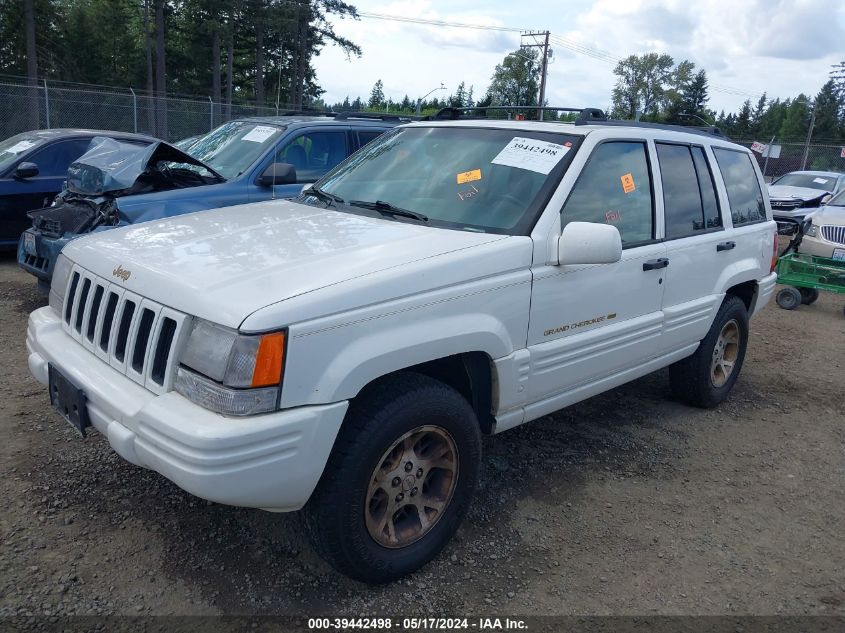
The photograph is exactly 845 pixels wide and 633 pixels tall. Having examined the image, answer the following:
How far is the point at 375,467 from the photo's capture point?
2.66m

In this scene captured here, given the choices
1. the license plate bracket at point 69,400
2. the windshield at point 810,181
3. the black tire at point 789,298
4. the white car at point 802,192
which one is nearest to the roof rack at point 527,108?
the license plate bracket at point 69,400

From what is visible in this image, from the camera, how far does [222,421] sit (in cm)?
230

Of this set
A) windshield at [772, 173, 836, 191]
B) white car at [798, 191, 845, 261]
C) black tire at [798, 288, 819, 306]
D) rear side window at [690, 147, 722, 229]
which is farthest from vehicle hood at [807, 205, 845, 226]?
windshield at [772, 173, 836, 191]

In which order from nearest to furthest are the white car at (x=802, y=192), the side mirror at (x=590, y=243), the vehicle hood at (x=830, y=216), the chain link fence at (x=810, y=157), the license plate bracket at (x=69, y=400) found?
the license plate bracket at (x=69, y=400) < the side mirror at (x=590, y=243) < the vehicle hood at (x=830, y=216) < the white car at (x=802, y=192) < the chain link fence at (x=810, y=157)

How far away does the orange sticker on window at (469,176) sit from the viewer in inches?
139

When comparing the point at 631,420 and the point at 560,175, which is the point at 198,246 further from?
the point at 631,420

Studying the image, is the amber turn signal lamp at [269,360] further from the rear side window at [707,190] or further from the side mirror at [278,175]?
the side mirror at [278,175]

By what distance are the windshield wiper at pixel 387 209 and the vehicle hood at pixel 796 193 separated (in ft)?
42.8

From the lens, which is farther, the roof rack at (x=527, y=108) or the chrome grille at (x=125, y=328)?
the roof rack at (x=527, y=108)

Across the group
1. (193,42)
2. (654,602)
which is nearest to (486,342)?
(654,602)

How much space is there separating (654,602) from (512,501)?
91cm

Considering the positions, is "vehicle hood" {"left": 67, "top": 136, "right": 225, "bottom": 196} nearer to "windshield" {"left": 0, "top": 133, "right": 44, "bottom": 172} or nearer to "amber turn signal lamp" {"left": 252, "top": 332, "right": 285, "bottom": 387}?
"windshield" {"left": 0, "top": 133, "right": 44, "bottom": 172}

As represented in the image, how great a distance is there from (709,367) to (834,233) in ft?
17.7

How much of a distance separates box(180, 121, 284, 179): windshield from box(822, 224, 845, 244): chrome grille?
709cm
